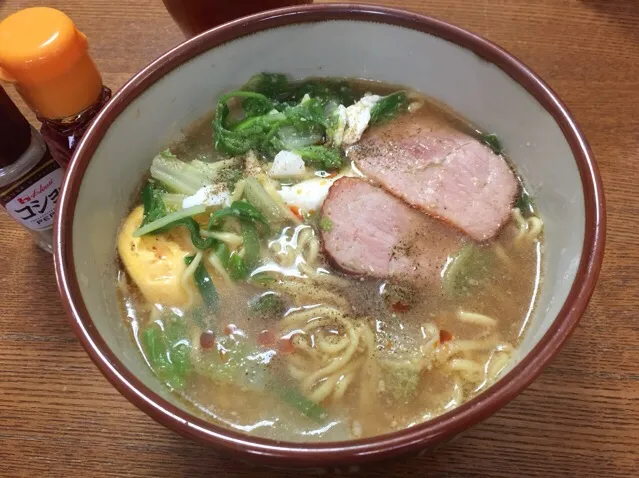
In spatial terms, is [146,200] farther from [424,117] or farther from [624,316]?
[624,316]

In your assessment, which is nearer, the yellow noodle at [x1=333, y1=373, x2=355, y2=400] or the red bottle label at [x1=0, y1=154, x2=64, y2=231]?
the yellow noodle at [x1=333, y1=373, x2=355, y2=400]

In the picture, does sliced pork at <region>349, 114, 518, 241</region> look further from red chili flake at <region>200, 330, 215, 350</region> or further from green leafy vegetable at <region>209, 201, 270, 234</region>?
red chili flake at <region>200, 330, 215, 350</region>

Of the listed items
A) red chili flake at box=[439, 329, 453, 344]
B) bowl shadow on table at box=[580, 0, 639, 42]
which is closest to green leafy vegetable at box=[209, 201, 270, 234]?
red chili flake at box=[439, 329, 453, 344]

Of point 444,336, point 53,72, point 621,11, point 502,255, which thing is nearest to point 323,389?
point 444,336

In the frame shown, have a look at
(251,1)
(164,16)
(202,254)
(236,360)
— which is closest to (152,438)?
(236,360)

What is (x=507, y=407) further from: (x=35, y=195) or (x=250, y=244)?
(x=35, y=195)

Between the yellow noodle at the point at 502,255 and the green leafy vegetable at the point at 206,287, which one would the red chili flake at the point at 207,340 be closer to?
the green leafy vegetable at the point at 206,287

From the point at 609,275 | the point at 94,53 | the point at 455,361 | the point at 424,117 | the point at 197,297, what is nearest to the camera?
the point at 455,361
